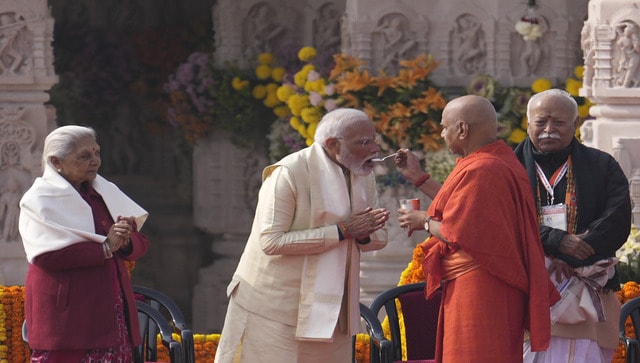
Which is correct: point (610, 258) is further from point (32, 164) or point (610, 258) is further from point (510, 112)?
point (32, 164)

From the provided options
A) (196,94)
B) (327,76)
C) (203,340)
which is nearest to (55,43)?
(196,94)

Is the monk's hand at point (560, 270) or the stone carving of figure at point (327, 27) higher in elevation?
the stone carving of figure at point (327, 27)

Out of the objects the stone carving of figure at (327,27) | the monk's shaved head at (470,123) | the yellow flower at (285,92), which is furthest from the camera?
the stone carving of figure at (327,27)

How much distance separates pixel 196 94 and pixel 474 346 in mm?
5935

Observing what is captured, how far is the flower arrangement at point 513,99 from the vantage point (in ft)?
29.8

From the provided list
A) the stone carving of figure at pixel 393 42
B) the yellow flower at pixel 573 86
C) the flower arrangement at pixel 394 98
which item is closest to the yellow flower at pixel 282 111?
the flower arrangement at pixel 394 98

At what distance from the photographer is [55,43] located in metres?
12.4

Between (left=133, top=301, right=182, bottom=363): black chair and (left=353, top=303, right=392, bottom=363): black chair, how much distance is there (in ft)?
2.45

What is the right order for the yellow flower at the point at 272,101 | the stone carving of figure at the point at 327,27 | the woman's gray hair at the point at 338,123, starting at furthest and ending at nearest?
1. the stone carving of figure at the point at 327,27
2. the yellow flower at the point at 272,101
3. the woman's gray hair at the point at 338,123

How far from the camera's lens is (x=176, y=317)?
21.9 ft

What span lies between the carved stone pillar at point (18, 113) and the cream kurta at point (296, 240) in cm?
→ 348

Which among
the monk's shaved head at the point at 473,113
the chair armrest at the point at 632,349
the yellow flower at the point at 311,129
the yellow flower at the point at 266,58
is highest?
the yellow flower at the point at 266,58

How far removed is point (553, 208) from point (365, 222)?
0.78 m

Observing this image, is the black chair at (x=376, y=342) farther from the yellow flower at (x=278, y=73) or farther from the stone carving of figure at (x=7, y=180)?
the yellow flower at (x=278, y=73)
